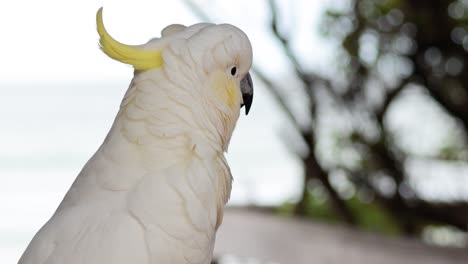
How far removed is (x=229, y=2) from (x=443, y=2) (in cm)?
80

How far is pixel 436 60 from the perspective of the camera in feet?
9.65

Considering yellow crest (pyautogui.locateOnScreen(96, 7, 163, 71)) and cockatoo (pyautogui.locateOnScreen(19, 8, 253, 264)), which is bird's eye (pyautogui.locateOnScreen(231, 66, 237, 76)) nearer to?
cockatoo (pyautogui.locateOnScreen(19, 8, 253, 264))

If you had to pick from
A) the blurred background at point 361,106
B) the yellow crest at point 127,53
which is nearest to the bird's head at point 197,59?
the yellow crest at point 127,53

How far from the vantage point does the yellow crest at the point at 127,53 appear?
1056 mm

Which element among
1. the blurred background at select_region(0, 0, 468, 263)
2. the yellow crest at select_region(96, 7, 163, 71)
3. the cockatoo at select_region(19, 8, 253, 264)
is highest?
the yellow crest at select_region(96, 7, 163, 71)

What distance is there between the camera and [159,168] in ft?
3.55

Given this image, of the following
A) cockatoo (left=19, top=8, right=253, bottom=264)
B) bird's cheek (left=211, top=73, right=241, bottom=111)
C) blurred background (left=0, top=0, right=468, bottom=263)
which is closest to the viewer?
cockatoo (left=19, top=8, right=253, bottom=264)

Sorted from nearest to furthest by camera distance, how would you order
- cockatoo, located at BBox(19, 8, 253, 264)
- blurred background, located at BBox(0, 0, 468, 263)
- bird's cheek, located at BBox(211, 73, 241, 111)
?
cockatoo, located at BBox(19, 8, 253, 264) → bird's cheek, located at BBox(211, 73, 241, 111) → blurred background, located at BBox(0, 0, 468, 263)

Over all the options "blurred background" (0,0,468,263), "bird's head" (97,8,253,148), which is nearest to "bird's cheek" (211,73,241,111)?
"bird's head" (97,8,253,148)

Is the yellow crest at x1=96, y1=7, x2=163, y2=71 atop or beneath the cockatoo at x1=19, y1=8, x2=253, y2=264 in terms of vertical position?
atop

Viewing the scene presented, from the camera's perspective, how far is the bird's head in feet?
3.56

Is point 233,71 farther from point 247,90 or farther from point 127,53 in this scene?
point 127,53

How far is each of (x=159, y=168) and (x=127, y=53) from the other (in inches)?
6.7

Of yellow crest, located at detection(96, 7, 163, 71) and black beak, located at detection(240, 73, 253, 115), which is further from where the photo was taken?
black beak, located at detection(240, 73, 253, 115)
